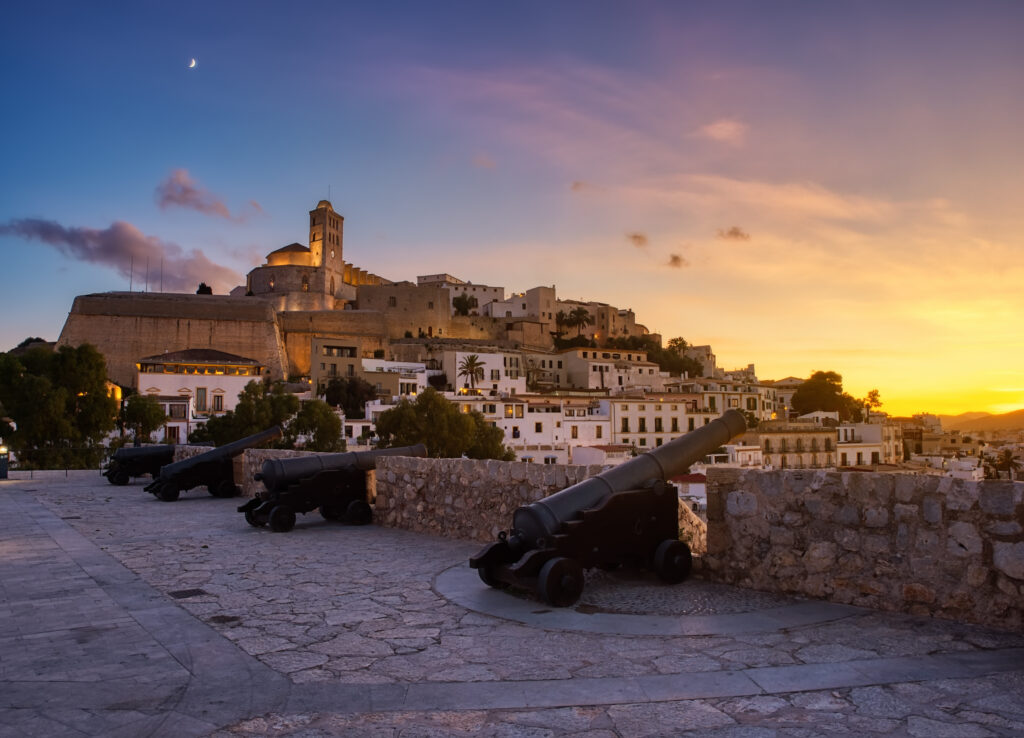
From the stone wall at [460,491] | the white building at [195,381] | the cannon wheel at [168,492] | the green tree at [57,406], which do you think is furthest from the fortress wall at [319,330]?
the stone wall at [460,491]

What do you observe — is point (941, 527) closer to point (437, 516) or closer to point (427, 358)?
point (437, 516)

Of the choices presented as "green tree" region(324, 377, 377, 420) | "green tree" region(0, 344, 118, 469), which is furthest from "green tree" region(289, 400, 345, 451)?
"green tree" region(324, 377, 377, 420)

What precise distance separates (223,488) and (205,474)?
41cm

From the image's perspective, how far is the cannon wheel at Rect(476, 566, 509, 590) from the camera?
516 cm

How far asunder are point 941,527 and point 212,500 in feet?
38.4

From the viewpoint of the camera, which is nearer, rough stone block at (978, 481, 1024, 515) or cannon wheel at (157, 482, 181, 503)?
rough stone block at (978, 481, 1024, 515)

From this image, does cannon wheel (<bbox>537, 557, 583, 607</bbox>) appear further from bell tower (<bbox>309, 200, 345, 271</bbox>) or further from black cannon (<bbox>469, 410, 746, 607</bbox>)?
bell tower (<bbox>309, 200, 345, 271</bbox>)

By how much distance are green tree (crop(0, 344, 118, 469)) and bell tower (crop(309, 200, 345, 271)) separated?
70804mm

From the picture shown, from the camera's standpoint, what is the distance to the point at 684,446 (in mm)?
5543

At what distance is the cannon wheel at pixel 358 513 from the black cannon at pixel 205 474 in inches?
154

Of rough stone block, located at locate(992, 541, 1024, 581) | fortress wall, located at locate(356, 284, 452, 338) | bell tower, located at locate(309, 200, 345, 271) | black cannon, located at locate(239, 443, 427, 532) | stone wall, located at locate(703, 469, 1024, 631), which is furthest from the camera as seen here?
bell tower, located at locate(309, 200, 345, 271)

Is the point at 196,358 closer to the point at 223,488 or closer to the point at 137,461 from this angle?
the point at 137,461

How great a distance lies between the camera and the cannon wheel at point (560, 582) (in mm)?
4695

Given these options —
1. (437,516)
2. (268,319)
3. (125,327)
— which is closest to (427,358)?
(268,319)
